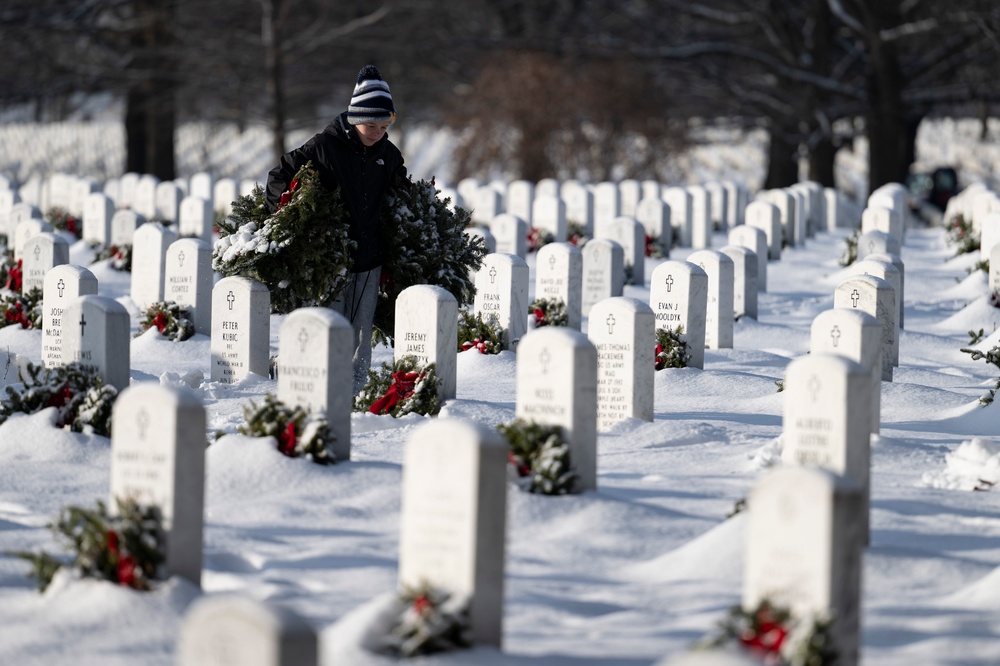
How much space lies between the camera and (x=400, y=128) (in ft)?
132

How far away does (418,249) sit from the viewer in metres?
9.47

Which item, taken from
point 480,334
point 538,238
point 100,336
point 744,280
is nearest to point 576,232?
point 538,238

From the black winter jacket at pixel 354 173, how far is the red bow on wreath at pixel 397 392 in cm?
70

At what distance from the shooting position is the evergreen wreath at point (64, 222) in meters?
18.9

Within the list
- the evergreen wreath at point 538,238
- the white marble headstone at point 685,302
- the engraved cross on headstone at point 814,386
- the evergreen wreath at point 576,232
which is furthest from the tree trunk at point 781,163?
the engraved cross on headstone at point 814,386

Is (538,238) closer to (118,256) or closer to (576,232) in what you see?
(576,232)

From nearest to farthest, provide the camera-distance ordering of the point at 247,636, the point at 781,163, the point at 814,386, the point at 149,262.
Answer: the point at 247,636, the point at 814,386, the point at 149,262, the point at 781,163

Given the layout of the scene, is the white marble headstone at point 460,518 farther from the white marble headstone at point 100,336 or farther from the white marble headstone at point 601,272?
the white marble headstone at point 601,272

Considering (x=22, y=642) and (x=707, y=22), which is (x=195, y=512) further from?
(x=707, y=22)

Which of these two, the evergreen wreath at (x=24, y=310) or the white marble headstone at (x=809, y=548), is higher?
the evergreen wreath at (x=24, y=310)

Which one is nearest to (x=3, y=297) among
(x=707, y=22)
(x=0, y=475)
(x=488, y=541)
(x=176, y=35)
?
(x=0, y=475)

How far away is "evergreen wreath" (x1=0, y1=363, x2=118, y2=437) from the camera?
8.23 meters

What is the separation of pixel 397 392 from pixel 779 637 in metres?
4.47

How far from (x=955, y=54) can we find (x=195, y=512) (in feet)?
75.5
